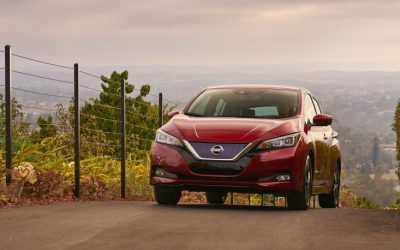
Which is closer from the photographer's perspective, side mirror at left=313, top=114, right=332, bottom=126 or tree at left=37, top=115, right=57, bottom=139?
side mirror at left=313, top=114, right=332, bottom=126

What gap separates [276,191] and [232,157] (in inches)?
32.6

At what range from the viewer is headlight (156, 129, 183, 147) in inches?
482

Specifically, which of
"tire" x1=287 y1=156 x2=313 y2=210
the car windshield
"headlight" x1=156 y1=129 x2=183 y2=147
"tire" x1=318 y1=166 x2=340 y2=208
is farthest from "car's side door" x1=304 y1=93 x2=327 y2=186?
"headlight" x1=156 y1=129 x2=183 y2=147

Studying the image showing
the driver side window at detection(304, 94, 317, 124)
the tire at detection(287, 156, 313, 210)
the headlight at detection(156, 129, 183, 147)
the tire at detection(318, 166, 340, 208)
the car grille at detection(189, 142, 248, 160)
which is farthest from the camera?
the tire at detection(318, 166, 340, 208)

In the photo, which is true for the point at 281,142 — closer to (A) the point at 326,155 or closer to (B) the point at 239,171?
(B) the point at 239,171

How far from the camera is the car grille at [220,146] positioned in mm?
11984

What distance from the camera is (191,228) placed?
30.7ft

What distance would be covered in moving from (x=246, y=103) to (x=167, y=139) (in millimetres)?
1761

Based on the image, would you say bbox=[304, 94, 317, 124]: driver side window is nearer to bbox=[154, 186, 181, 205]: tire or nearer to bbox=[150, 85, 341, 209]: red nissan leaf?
bbox=[150, 85, 341, 209]: red nissan leaf

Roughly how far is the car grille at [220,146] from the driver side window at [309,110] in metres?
1.74

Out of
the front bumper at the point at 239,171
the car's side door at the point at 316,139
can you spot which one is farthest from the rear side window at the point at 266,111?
the front bumper at the point at 239,171

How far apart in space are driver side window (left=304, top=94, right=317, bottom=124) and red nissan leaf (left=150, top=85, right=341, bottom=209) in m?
0.05

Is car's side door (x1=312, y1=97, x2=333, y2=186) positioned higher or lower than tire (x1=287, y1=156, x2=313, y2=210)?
higher

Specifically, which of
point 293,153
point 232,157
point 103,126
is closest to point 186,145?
point 232,157
